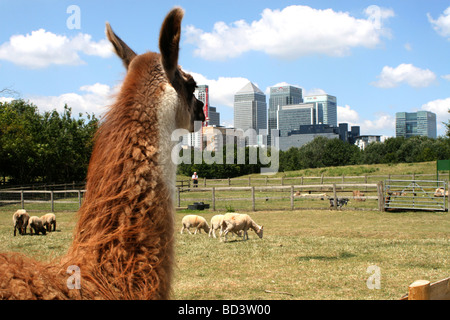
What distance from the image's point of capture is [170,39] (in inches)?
82.1

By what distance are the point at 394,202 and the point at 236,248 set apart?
45.9ft

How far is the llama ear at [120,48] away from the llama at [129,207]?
12.8 inches

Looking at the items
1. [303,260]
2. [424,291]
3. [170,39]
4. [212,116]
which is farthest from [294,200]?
[170,39]

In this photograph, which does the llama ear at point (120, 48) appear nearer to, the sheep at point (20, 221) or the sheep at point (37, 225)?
the sheep at point (37, 225)

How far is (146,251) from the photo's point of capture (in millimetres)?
2000

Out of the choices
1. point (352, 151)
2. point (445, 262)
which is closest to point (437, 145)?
point (352, 151)

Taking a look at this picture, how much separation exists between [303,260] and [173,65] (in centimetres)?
745

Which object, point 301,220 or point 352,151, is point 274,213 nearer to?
point 301,220

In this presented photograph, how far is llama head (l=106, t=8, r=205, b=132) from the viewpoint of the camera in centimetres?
203

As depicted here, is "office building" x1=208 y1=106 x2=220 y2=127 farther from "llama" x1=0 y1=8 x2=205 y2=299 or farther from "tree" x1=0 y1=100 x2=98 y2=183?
"tree" x1=0 y1=100 x2=98 y2=183

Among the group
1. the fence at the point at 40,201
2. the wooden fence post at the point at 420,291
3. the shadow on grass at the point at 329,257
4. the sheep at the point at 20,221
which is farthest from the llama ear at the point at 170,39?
the fence at the point at 40,201

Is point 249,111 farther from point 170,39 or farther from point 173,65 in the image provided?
point 170,39

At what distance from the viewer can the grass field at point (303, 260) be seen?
648 cm

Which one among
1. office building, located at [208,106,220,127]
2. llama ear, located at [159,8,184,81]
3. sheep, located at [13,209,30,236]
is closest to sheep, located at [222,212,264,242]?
office building, located at [208,106,220,127]
